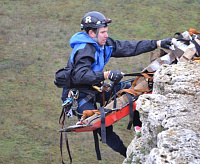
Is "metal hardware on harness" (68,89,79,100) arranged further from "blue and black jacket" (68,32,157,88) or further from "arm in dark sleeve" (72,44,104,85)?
"arm in dark sleeve" (72,44,104,85)

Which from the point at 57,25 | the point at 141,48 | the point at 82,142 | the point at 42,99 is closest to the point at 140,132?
the point at 141,48

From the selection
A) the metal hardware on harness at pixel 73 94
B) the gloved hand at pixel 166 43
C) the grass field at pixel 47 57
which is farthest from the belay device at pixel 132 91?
the grass field at pixel 47 57

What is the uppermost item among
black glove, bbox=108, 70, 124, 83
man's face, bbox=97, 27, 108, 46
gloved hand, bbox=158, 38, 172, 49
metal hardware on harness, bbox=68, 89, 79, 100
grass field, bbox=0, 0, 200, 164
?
man's face, bbox=97, 27, 108, 46

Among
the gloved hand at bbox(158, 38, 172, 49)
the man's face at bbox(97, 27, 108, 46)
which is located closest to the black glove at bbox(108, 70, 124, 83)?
the man's face at bbox(97, 27, 108, 46)

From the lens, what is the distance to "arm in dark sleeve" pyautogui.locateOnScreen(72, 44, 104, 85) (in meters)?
6.57

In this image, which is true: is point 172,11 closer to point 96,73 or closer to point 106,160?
point 106,160

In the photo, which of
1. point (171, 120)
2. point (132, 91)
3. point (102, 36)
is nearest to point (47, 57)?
point (102, 36)

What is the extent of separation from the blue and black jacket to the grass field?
3.53 meters

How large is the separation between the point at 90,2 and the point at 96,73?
1667 cm

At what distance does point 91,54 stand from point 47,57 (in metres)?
10.3

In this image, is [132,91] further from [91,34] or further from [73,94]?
[91,34]

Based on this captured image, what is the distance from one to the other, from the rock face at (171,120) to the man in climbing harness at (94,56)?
1.30 m

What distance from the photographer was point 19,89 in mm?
13992

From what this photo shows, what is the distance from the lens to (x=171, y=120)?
4.32 metres
